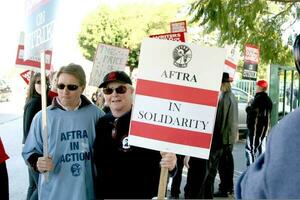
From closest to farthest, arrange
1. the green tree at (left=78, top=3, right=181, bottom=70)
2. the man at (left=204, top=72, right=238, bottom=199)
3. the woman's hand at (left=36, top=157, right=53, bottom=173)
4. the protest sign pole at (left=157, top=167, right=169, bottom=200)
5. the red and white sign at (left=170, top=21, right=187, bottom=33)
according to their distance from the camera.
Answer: the protest sign pole at (left=157, top=167, right=169, bottom=200), the woman's hand at (left=36, top=157, right=53, bottom=173), the man at (left=204, top=72, right=238, bottom=199), the red and white sign at (left=170, top=21, right=187, bottom=33), the green tree at (left=78, top=3, right=181, bottom=70)

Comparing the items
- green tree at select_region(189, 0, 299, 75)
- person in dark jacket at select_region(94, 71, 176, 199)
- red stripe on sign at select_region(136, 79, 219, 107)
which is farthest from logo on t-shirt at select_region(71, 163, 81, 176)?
green tree at select_region(189, 0, 299, 75)

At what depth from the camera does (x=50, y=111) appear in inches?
149

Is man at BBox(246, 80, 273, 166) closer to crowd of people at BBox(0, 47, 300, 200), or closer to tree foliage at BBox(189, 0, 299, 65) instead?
tree foliage at BBox(189, 0, 299, 65)

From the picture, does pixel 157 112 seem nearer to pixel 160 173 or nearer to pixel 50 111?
pixel 160 173

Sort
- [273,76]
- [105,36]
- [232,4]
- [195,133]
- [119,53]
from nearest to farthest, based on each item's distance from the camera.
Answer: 1. [195,133]
2. [232,4]
3. [119,53]
4. [273,76]
5. [105,36]

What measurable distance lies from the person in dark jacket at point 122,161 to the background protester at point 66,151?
0.09m

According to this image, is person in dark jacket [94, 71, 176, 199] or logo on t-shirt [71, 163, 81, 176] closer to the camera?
person in dark jacket [94, 71, 176, 199]

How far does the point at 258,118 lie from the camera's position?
9820 millimetres

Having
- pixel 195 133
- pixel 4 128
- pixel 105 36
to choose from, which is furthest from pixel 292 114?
pixel 105 36

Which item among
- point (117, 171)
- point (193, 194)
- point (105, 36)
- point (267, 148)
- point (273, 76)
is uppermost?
point (105, 36)

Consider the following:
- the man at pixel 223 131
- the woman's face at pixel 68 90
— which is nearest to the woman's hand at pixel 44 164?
the woman's face at pixel 68 90

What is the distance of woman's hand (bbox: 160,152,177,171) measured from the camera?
3.22 meters

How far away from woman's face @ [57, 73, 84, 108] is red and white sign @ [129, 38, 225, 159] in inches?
25.1

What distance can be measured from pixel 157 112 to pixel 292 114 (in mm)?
2219
